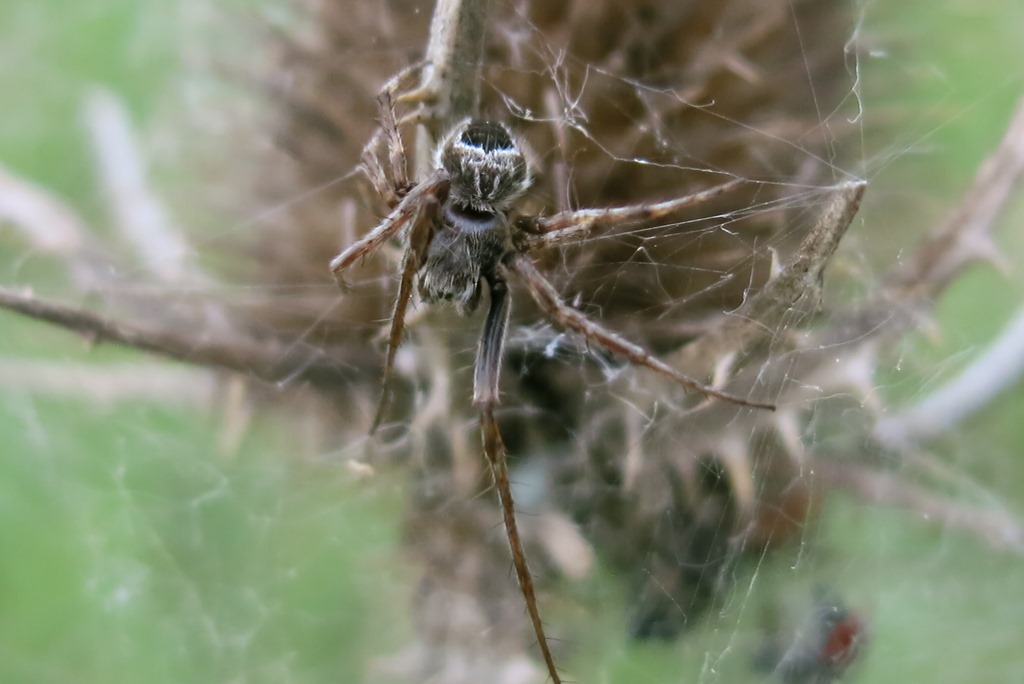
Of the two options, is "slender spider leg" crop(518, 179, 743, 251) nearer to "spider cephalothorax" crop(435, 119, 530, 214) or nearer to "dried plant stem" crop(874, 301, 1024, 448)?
"spider cephalothorax" crop(435, 119, 530, 214)

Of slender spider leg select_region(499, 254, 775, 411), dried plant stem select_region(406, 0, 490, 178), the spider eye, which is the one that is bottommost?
slender spider leg select_region(499, 254, 775, 411)

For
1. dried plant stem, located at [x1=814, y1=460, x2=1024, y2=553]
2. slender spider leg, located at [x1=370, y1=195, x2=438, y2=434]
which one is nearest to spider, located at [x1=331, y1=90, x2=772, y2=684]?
slender spider leg, located at [x1=370, y1=195, x2=438, y2=434]

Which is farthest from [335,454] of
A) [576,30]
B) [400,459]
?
[576,30]

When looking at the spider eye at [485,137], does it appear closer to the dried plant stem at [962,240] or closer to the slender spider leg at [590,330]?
the slender spider leg at [590,330]

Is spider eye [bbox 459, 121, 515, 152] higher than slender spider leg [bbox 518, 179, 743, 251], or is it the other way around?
spider eye [bbox 459, 121, 515, 152]

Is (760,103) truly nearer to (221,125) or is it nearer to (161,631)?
(221,125)

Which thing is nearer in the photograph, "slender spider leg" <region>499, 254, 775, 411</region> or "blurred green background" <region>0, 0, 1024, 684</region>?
"slender spider leg" <region>499, 254, 775, 411</region>

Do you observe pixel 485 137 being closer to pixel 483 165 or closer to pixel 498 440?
pixel 483 165
